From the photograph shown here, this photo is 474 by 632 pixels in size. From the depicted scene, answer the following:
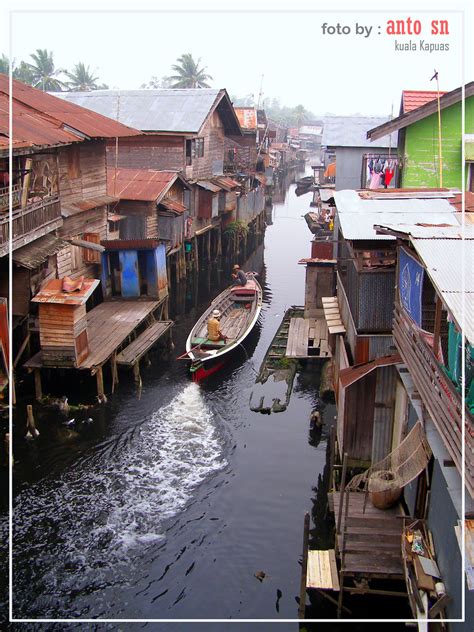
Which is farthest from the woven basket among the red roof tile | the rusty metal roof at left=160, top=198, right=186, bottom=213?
the rusty metal roof at left=160, top=198, right=186, bottom=213

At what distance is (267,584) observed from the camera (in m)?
13.0

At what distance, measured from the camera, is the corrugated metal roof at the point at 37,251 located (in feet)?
61.8

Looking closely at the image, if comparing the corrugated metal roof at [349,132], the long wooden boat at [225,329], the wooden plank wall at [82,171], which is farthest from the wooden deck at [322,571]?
the corrugated metal roof at [349,132]

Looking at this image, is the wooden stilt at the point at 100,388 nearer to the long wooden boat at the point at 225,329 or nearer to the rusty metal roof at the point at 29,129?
the long wooden boat at the point at 225,329

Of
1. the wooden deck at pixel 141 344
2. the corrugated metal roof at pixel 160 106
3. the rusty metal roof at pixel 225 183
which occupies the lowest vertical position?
the wooden deck at pixel 141 344

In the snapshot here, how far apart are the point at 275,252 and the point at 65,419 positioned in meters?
31.2

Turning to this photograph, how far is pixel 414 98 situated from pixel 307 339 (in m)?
9.24

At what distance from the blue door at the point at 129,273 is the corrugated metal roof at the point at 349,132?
10637 mm

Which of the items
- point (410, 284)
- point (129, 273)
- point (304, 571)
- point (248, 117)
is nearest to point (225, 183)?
point (129, 273)

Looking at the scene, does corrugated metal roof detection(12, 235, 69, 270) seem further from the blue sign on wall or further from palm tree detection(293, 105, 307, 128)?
palm tree detection(293, 105, 307, 128)

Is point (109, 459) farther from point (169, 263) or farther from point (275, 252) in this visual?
point (275, 252)

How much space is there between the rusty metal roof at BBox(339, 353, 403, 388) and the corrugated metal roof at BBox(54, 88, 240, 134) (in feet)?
86.3

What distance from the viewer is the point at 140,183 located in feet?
108

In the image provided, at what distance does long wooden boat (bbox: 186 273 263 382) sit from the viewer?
884 inches
